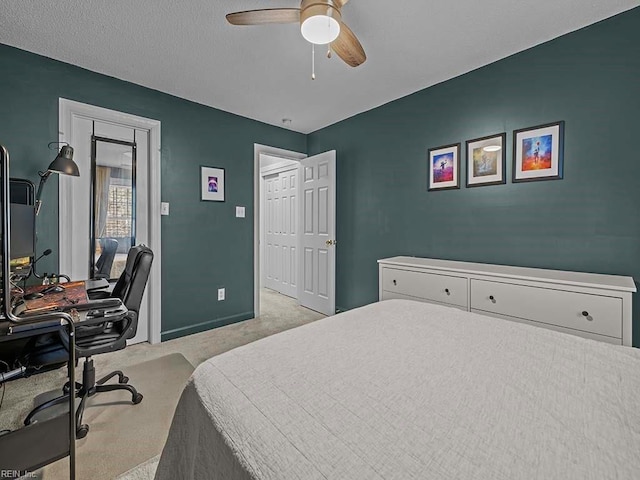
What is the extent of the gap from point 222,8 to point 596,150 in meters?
2.60

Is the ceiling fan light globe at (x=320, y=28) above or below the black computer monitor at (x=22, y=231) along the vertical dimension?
above

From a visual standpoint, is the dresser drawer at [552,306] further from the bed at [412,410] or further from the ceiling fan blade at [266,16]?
the ceiling fan blade at [266,16]

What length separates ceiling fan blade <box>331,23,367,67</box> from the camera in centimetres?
168

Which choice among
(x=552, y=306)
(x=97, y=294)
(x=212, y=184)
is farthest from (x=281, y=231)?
(x=552, y=306)

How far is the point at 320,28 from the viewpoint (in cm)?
151

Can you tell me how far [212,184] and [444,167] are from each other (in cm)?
246

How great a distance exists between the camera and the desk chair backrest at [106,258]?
8.97 ft

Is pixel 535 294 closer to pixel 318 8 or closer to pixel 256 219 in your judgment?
pixel 318 8

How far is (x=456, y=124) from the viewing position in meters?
2.71

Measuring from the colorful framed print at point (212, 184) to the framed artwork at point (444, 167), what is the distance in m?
2.28

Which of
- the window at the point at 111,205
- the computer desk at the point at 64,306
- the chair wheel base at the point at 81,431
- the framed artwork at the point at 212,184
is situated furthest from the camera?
the framed artwork at the point at 212,184

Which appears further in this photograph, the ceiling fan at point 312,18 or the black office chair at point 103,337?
the black office chair at point 103,337

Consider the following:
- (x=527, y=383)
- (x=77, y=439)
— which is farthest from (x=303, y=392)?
(x=77, y=439)

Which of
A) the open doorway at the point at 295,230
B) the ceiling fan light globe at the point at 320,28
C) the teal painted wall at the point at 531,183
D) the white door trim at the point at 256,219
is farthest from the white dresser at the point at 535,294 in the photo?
the white door trim at the point at 256,219
